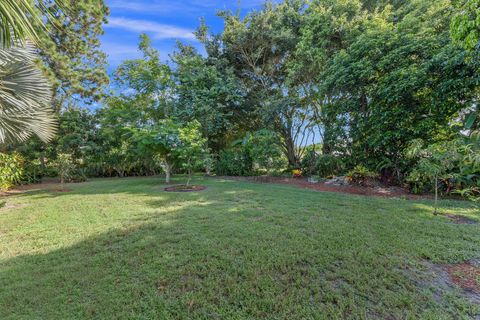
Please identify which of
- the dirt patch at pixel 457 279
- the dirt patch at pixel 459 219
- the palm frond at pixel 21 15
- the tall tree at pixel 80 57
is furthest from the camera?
the tall tree at pixel 80 57

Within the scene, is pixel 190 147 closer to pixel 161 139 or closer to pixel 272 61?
pixel 161 139

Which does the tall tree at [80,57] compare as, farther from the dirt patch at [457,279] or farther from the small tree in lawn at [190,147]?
the dirt patch at [457,279]

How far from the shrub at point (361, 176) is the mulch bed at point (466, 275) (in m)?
5.29

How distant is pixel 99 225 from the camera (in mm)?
4070

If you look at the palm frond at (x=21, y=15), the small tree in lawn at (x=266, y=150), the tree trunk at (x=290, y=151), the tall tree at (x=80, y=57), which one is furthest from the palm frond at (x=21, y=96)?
the tree trunk at (x=290, y=151)

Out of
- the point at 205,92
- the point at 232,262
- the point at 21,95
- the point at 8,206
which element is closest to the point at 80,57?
the point at 205,92

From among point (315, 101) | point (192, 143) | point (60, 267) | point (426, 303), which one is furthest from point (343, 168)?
point (60, 267)

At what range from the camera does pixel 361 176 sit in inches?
311

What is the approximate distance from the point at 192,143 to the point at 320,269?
5.58 m

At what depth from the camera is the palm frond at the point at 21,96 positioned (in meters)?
4.73

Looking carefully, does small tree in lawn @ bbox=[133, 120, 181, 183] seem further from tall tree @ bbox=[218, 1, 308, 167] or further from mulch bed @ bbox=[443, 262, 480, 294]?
mulch bed @ bbox=[443, 262, 480, 294]

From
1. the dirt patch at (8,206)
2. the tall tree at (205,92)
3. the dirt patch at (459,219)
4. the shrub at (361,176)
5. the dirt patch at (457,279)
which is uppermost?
the tall tree at (205,92)

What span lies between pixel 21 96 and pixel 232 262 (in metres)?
6.26

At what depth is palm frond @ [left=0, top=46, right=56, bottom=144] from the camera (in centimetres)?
473
